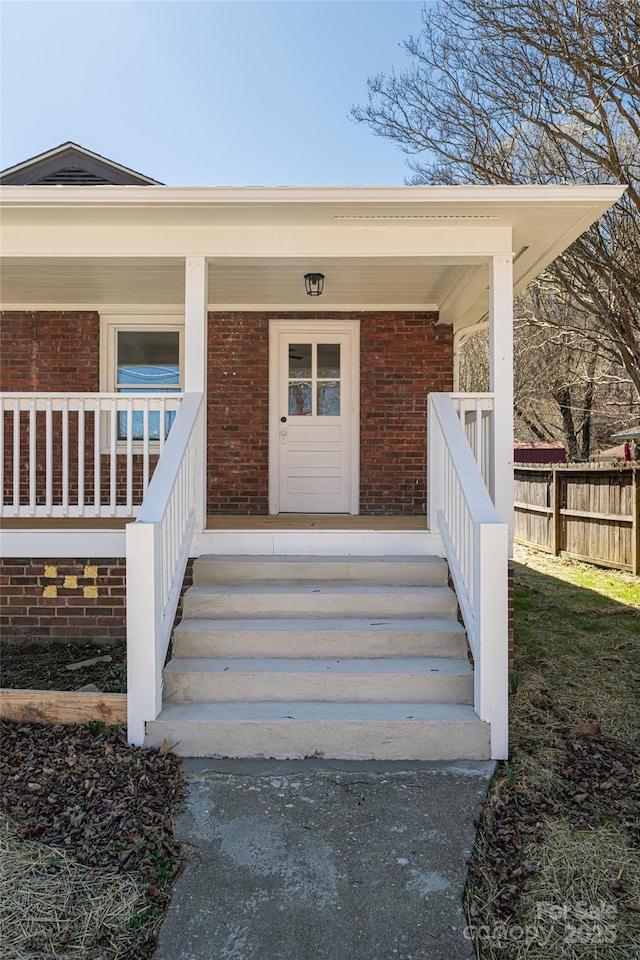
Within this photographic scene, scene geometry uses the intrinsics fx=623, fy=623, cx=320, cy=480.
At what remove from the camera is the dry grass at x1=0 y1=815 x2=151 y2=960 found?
1.98 m

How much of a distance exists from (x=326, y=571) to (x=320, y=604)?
0.36 metres

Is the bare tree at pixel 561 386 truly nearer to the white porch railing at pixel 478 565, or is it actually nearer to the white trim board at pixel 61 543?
the white porch railing at pixel 478 565

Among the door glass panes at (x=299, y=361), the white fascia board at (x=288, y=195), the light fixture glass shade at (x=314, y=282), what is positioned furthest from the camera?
the door glass panes at (x=299, y=361)

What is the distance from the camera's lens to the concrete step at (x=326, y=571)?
434 cm

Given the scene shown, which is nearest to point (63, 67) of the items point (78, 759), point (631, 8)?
point (631, 8)

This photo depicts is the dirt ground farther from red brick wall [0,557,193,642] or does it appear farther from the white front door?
the white front door

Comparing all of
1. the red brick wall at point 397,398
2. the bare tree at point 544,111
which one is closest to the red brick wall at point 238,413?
the red brick wall at point 397,398

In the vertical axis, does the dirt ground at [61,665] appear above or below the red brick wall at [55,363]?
below

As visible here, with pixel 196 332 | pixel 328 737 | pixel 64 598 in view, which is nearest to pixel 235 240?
pixel 196 332

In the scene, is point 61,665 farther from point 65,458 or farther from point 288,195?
point 288,195

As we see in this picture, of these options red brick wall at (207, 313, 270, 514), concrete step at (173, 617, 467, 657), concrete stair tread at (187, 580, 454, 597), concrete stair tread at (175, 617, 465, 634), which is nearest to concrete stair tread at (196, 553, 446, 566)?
concrete stair tread at (187, 580, 454, 597)

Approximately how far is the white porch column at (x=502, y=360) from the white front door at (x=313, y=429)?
2560mm

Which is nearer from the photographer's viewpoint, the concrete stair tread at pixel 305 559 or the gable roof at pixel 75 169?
the concrete stair tread at pixel 305 559

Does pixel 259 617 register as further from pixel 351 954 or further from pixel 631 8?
pixel 631 8
